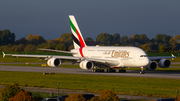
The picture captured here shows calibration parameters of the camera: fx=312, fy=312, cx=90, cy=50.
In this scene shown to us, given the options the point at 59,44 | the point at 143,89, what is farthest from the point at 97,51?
the point at 59,44

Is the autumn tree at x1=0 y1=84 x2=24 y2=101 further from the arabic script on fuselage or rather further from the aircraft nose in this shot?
the arabic script on fuselage

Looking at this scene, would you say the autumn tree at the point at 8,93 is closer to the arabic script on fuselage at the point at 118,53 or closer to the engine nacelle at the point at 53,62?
the arabic script on fuselage at the point at 118,53

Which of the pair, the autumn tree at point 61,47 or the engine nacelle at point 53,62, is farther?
the autumn tree at point 61,47

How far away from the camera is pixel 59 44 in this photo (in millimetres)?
122312

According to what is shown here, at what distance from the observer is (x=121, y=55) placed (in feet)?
169

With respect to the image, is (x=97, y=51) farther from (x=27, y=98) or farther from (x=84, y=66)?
(x=27, y=98)

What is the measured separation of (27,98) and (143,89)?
47.7 feet

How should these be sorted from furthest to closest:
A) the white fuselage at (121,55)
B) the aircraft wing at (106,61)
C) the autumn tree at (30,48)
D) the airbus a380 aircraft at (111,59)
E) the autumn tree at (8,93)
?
1. the autumn tree at (30,48)
2. the aircraft wing at (106,61)
3. the airbus a380 aircraft at (111,59)
4. the white fuselage at (121,55)
5. the autumn tree at (8,93)

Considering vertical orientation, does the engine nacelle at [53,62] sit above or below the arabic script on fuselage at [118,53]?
below

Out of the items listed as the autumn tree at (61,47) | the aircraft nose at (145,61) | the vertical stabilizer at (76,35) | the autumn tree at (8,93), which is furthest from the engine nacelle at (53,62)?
the autumn tree at (61,47)

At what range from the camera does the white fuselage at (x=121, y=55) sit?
48.7 m

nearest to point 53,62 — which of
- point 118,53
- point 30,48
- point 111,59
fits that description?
point 111,59

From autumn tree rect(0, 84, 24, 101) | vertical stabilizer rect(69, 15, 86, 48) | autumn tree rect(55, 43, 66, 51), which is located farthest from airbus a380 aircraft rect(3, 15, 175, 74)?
autumn tree rect(55, 43, 66, 51)

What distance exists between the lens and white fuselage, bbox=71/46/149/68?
160 ft
